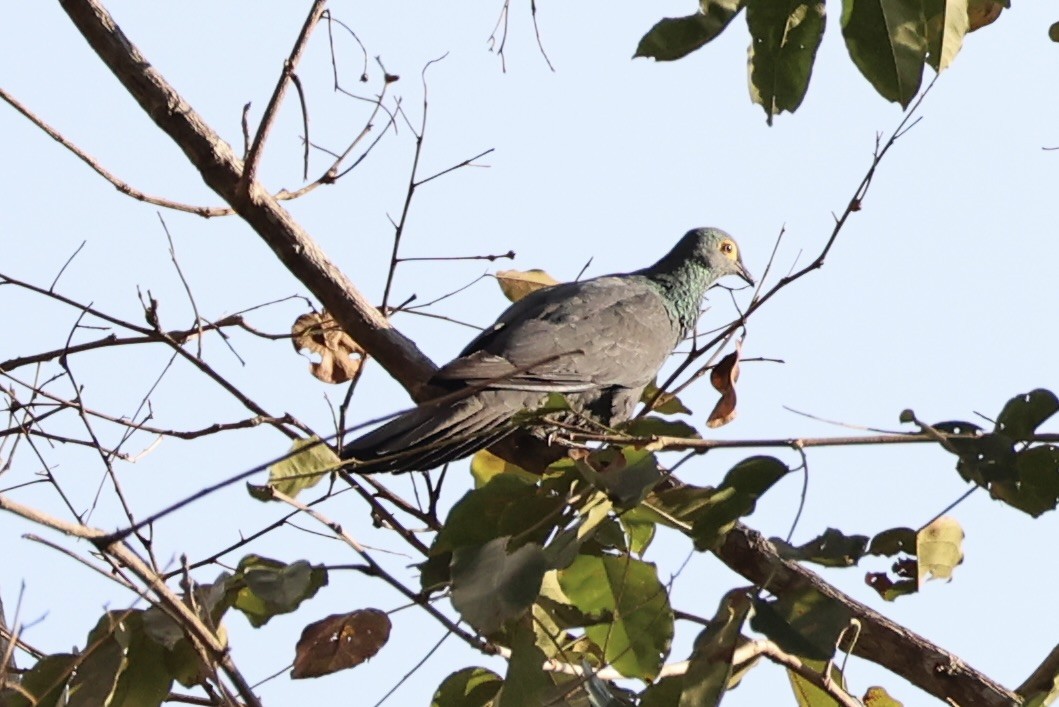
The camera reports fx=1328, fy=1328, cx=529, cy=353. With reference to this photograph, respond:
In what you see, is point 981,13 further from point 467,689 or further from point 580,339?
point 580,339

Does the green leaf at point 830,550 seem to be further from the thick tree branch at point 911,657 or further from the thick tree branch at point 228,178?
the thick tree branch at point 228,178

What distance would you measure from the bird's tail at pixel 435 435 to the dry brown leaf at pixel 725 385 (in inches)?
23.3

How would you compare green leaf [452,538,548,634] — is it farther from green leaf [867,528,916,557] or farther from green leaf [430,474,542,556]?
green leaf [867,528,916,557]

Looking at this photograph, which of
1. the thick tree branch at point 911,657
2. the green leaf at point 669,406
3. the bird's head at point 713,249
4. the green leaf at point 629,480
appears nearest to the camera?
the green leaf at point 629,480

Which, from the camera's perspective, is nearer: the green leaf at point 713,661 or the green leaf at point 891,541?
the green leaf at point 713,661

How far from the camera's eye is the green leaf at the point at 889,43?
2645mm

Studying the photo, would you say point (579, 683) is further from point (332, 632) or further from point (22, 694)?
point (22, 694)

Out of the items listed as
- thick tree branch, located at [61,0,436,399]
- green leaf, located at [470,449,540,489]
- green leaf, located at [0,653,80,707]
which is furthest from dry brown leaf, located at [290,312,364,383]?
green leaf, located at [0,653,80,707]

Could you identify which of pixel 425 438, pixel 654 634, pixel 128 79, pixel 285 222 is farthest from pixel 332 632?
pixel 128 79

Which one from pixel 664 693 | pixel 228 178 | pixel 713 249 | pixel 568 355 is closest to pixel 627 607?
pixel 664 693

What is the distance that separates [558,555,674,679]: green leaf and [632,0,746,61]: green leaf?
1.06m

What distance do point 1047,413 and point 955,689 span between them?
88cm

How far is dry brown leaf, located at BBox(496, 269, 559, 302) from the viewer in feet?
14.5

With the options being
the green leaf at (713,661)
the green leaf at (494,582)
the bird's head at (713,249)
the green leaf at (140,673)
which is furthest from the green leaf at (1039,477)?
the bird's head at (713,249)
